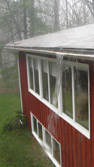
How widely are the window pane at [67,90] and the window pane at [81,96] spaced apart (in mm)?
248

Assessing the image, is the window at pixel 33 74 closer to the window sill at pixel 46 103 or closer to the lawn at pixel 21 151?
the window sill at pixel 46 103

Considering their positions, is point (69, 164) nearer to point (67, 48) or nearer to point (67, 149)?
point (67, 149)

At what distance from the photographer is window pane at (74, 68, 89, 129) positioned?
3.47m

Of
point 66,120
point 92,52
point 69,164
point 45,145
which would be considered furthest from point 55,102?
point 92,52

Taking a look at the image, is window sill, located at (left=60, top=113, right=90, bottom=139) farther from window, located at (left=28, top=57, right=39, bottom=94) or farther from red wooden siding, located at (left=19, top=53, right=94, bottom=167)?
window, located at (left=28, top=57, right=39, bottom=94)

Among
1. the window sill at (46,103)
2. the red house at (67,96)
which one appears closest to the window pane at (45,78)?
the red house at (67,96)

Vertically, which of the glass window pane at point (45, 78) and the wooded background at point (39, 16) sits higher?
the wooded background at point (39, 16)

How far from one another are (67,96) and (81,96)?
571 mm

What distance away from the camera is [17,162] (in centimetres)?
601

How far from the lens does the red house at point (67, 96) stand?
320 cm

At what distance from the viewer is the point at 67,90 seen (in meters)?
4.15

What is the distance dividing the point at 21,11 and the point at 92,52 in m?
14.3

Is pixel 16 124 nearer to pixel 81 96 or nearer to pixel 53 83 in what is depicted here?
pixel 53 83

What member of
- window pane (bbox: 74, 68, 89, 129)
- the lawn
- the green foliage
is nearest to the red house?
window pane (bbox: 74, 68, 89, 129)
